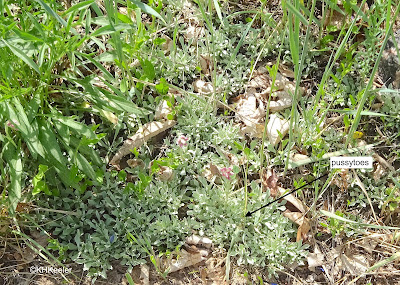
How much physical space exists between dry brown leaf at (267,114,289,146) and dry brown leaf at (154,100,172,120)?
51cm

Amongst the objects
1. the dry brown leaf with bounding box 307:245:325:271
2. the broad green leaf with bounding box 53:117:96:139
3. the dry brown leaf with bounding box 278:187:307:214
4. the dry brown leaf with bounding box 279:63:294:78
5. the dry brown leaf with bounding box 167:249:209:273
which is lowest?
the dry brown leaf with bounding box 307:245:325:271

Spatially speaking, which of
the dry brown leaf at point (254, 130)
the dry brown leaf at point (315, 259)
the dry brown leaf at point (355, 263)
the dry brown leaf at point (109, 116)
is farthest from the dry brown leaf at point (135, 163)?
the dry brown leaf at point (355, 263)

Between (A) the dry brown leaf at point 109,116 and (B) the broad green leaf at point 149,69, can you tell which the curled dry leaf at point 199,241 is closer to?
(A) the dry brown leaf at point 109,116

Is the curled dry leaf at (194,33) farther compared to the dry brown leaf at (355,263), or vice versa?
the curled dry leaf at (194,33)

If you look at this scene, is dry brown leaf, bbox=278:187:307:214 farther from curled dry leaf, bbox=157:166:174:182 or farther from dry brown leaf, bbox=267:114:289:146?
curled dry leaf, bbox=157:166:174:182

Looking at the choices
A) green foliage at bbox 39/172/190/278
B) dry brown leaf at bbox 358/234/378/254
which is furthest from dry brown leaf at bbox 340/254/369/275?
green foliage at bbox 39/172/190/278

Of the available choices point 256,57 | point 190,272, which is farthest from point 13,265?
point 256,57

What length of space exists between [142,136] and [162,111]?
0.17 metres

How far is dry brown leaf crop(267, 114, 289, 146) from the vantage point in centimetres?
205

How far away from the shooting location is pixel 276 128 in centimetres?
207

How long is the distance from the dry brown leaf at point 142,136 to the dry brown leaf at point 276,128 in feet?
1.58

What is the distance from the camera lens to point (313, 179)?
6.57 feet

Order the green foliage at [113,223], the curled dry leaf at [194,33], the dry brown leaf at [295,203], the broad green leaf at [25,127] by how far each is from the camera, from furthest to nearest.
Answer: the curled dry leaf at [194,33], the dry brown leaf at [295,203], the green foliage at [113,223], the broad green leaf at [25,127]

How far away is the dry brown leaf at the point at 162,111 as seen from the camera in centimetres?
211
